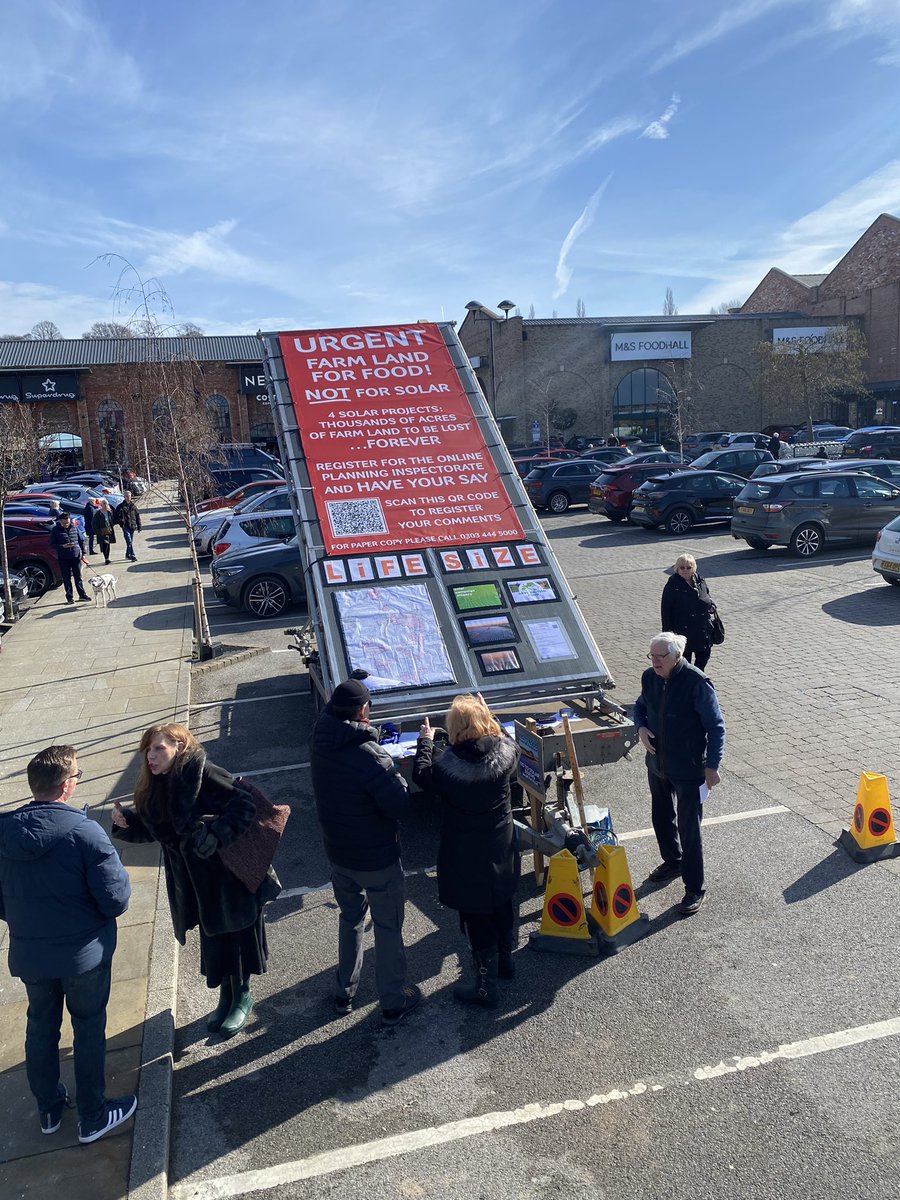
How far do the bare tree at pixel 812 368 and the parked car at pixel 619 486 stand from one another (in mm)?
18809

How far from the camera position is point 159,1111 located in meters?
3.75

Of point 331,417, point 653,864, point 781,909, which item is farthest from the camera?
point 331,417

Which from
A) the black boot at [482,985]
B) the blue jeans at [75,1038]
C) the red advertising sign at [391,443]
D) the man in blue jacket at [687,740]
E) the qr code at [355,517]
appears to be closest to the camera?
the blue jeans at [75,1038]

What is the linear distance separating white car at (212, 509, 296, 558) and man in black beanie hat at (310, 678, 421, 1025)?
12392 mm

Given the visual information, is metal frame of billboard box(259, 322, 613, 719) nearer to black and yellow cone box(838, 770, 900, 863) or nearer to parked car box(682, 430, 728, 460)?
black and yellow cone box(838, 770, 900, 863)

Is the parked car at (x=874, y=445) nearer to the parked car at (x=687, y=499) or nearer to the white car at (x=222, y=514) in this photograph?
the parked car at (x=687, y=499)

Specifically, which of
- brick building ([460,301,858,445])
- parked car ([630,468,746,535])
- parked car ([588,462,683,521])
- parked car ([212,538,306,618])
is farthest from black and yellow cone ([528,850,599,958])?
brick building ([460,301,858,445])

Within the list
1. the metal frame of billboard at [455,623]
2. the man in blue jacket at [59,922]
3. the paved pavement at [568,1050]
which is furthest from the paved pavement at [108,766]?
the metal frame of billboard at [455,623]

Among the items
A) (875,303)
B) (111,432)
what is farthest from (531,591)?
(875,303)

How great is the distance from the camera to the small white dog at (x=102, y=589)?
15569 mm

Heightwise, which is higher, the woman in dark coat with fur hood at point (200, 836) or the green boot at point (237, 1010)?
the woman in dark coat with fur hood at point (200, 836)

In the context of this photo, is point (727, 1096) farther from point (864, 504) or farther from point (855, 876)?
point (864, 504)

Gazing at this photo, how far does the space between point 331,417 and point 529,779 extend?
476cm

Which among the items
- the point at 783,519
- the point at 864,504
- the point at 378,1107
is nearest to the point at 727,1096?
the point at 378,1107
